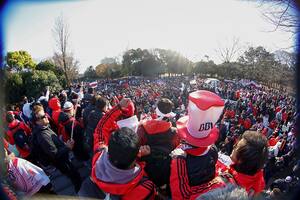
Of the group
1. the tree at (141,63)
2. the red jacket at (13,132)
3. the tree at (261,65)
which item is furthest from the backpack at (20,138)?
the tree at (261,65)

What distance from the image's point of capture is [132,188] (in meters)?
1.20

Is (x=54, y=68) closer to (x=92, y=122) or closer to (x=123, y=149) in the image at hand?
(x=92, y=122)

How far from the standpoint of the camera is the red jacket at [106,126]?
1.53 metres

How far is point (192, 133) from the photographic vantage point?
50.3 inches

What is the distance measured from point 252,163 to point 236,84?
7728 millimetres

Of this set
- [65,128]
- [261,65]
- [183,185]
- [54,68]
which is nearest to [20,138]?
[65,128]

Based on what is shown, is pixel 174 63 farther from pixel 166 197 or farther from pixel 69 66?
pixel 166 197

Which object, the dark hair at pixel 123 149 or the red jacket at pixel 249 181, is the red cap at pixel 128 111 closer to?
the dark hair at pixel 123 149

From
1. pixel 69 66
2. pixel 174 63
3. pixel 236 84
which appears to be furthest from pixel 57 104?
pixel 236 84

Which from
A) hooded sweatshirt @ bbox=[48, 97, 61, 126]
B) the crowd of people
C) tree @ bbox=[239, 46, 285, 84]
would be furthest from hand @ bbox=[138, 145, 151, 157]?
tree @ bbox=[239, 46, 285, 84]

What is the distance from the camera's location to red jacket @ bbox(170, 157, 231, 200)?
125 centimetres

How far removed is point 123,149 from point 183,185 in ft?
1.09

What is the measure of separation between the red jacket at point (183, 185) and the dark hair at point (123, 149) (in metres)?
0.22

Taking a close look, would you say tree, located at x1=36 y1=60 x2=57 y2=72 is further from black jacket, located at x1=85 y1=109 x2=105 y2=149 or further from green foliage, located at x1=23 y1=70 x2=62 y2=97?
black jacket, located at x1=85 y1=109 x2=105 y2=149
